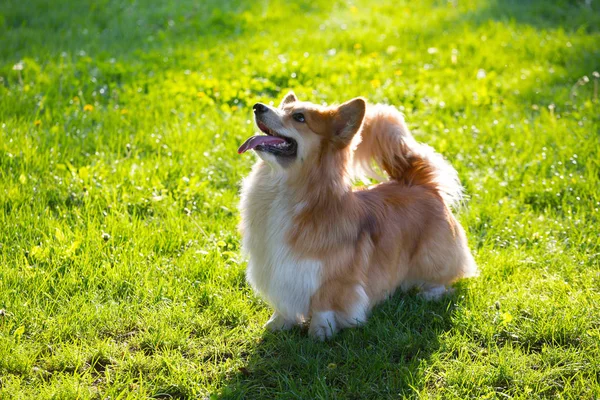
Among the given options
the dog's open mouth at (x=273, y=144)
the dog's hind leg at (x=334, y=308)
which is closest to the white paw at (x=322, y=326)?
the dog's hind leg at (x=334, y=308)

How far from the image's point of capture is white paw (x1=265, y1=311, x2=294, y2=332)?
11.8 ft

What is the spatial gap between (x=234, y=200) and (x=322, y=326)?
1662 millimetres

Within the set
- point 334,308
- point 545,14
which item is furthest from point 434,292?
point 545,14

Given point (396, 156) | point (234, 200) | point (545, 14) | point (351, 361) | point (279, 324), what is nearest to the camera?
point (351, 361)

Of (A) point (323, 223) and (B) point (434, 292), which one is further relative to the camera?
(B) point (434, 292)

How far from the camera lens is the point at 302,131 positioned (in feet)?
11.1

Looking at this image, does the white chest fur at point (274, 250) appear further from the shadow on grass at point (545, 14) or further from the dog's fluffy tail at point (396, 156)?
the shadow on grass at point (545, 14)

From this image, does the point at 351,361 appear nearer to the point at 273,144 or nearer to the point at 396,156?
the point at 273,144

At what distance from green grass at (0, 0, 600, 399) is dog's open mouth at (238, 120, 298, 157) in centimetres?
97

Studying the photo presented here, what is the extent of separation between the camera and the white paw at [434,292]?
3980mm

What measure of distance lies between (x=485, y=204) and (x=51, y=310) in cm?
311

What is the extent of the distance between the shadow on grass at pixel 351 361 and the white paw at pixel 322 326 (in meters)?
0.04

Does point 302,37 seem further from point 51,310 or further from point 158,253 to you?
point 51,310

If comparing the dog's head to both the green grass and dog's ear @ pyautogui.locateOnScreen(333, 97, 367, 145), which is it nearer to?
dog's ear @ pyautogui.locateOnScreen(333, 97, 367, 145)
